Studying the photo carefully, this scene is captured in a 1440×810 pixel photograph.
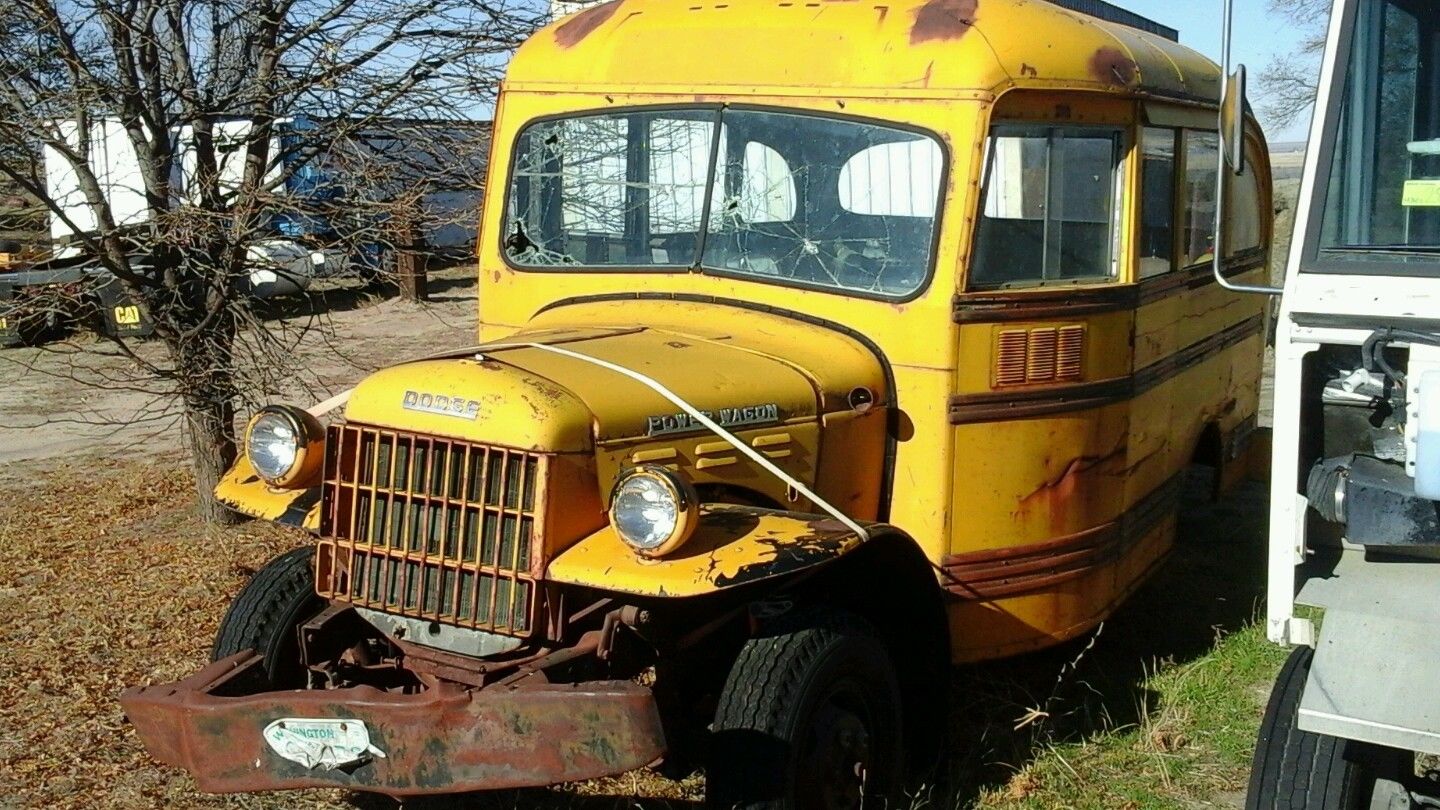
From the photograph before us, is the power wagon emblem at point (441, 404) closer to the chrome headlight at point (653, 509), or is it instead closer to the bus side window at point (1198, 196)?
the chrome headlight at point (653, 509)

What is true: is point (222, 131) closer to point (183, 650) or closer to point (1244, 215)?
point (183, 650)

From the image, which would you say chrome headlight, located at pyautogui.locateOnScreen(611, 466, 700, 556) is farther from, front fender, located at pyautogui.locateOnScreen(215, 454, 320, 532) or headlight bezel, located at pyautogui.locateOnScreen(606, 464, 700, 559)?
front fender, located at pyautogui.locateOnScreen(215, 454, 320, 532)

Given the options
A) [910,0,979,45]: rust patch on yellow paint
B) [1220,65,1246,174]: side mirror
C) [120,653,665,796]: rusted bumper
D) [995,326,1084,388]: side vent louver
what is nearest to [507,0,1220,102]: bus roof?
[910,0,979,45]: rust patch on yellow paint

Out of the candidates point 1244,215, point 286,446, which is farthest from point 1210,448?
point 286,446

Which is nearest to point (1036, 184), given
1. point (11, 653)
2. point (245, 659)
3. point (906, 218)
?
point (906, 218)

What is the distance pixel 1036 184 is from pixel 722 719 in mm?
2016

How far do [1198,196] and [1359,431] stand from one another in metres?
2.60

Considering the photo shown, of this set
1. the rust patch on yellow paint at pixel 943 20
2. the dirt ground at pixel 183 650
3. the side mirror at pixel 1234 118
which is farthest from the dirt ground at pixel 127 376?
the side mirror at pixel 1234 118

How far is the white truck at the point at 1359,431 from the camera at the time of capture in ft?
10.6

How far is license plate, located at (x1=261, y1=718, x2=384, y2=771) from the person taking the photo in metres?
3.72

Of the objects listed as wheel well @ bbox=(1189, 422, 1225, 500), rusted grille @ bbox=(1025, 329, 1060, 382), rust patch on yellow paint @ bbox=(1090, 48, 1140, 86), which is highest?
rust patch on yellow paint @ bbox=(1090, 48, 1140, 86)

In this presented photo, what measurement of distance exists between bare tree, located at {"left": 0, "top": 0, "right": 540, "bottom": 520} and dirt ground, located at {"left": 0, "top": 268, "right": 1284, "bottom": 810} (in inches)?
23.3

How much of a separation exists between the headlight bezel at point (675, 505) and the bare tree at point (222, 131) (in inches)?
134

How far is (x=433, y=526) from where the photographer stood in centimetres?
398
